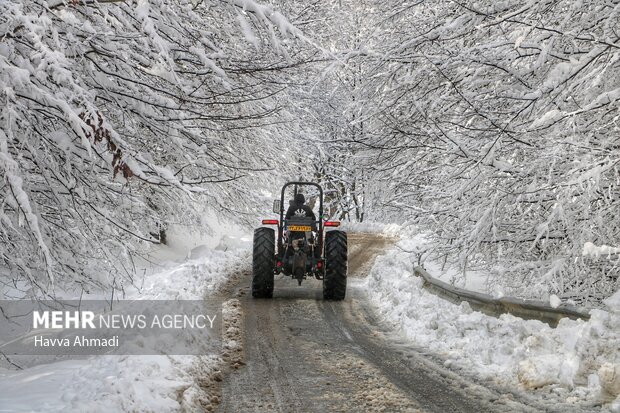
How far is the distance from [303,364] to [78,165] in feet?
10.8

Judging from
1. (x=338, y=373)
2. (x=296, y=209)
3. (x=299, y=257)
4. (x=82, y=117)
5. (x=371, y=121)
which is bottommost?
(x=338, y=373)

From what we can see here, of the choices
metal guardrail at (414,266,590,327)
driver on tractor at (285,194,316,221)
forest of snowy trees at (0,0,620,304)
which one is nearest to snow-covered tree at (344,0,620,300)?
forest of snowy trees at (0,0,620,304)

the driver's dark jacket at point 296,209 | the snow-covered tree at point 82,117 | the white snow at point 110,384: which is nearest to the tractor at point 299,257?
the driver's dark jacket at point 296,209

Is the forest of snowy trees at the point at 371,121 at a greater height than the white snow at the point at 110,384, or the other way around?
the forest of snowy trees at the point at 371,121

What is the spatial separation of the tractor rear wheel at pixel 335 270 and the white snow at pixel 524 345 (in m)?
1.74

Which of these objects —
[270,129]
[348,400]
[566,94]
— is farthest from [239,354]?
[270,129]

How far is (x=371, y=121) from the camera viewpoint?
770cm

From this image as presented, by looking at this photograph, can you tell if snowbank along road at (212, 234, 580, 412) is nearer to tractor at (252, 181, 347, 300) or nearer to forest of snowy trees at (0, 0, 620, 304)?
tractor at (252, 181, 347, 300)

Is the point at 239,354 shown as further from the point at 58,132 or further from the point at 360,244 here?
the point at 360,244

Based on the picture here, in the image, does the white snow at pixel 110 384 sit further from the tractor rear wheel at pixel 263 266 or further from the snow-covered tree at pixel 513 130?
the tractor rear wheel at pixel 263 266

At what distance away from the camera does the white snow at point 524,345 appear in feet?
17.3

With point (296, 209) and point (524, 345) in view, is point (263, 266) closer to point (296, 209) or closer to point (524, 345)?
point (296, 209)

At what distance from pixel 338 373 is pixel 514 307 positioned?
99.4 inches

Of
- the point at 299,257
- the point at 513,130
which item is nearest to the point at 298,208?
the point at 299,257
